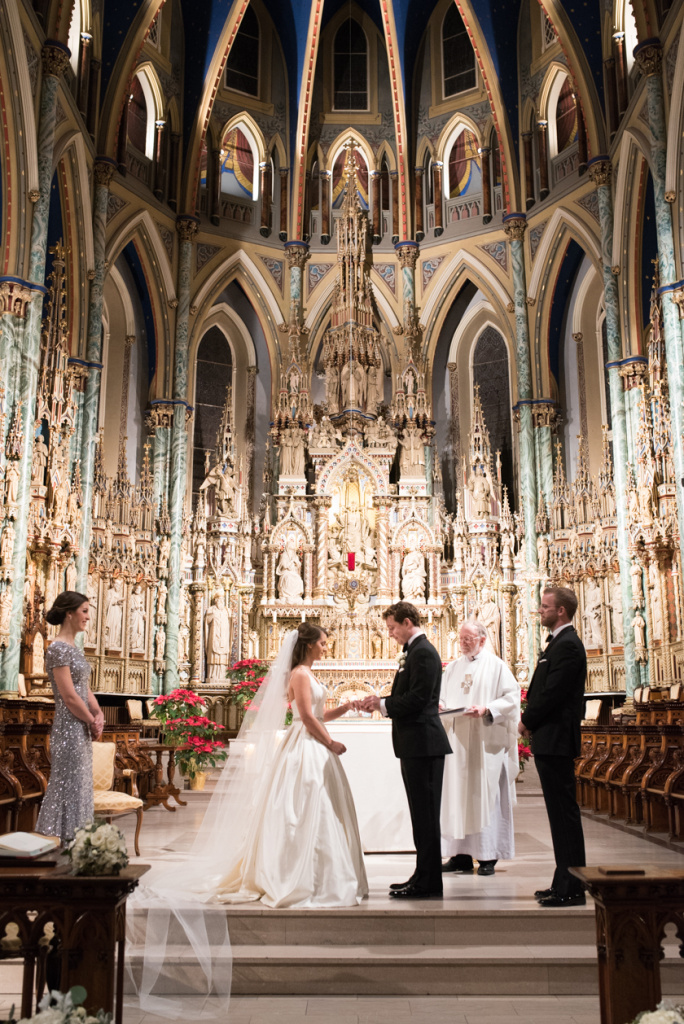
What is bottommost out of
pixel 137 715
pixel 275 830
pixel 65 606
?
pixel 275 830

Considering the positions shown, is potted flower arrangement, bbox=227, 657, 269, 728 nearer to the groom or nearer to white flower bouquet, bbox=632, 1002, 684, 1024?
the groom

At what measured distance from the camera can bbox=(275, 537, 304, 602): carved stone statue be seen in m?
18.2

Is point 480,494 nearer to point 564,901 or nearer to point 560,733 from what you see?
point 560,733

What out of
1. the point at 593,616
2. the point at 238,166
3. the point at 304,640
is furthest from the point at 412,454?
the point at 304,640

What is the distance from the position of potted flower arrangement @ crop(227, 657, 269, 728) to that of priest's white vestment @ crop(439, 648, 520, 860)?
7322mm

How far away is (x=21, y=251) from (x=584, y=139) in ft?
35.4

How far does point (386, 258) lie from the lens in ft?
71.5

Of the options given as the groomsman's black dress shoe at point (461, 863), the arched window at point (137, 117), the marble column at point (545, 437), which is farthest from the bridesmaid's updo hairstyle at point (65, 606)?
the arched window at point (137, 117)

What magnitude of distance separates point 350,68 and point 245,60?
258cm

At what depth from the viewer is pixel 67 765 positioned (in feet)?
17.5

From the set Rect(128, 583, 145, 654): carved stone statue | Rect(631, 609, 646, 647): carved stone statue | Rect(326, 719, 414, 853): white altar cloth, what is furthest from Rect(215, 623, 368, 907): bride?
Rect(128, 583, 145, 654): carved stone statue

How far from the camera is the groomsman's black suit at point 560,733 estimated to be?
5738mm

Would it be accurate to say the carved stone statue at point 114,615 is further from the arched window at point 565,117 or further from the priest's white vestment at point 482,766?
the arched window at point 565,117

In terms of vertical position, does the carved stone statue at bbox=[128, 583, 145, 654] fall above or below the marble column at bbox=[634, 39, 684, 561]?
below
